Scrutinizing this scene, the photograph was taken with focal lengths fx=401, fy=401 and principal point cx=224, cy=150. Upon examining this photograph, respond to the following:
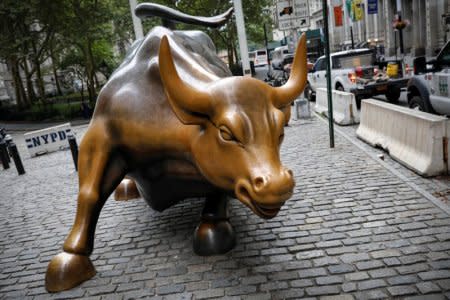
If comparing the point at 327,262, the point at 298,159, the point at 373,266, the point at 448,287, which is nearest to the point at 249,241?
the point at 327,262

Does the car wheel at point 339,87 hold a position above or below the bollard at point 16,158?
above

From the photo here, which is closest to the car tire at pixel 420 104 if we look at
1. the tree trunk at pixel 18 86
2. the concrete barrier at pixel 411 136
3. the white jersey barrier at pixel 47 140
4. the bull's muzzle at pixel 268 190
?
the concrete barrier at pixel 411 136

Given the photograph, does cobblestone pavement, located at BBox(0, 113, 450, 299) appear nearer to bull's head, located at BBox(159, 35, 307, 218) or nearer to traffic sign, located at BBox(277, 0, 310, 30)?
bull's head, located at BBox(159, 35, 307, 218)

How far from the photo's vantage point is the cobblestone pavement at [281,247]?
3379 mm

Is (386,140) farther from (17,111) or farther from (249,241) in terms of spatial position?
(17,111)

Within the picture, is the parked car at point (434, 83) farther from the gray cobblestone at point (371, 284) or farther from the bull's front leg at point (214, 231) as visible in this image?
the bull's front leg at point (214, 231)

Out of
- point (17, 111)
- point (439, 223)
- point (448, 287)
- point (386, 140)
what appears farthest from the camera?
point (17, 111)

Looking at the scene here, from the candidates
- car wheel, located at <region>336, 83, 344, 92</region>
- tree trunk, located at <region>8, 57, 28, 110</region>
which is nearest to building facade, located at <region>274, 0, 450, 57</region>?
car wheel, located at <region>336, 83, 344, 92</region>

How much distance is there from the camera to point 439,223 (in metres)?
4.20

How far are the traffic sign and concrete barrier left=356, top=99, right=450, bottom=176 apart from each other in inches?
151

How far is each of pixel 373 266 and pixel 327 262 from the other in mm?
398

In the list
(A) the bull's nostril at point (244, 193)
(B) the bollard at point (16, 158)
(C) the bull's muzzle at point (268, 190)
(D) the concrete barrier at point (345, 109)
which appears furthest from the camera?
(D) the concrete barrier at point (345, 109)

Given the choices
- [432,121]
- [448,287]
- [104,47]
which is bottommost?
[448,287]

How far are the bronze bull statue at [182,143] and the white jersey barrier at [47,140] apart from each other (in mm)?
8753
